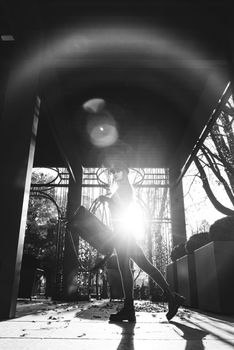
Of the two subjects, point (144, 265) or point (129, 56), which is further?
point (129, 56)

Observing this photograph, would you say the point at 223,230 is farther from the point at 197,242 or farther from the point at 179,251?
the point at 179,251

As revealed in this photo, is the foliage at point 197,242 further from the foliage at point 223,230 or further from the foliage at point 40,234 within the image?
the foliage at point 40,234

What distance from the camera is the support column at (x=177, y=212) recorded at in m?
8.09

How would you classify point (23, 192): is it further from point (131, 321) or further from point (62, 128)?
point (62, 128)

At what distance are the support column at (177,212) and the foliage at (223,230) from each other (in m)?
3.99

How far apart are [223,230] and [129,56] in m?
3.05

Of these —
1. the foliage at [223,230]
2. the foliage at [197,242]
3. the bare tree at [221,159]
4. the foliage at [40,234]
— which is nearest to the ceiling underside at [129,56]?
the bare tree at [221,159]

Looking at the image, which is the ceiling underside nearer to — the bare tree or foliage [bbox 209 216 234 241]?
the bare tree

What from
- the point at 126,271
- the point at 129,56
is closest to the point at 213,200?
the point at 129,56

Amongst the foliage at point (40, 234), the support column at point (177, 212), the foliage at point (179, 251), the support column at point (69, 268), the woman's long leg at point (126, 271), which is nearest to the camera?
the woman's long leg at point (126, 271)

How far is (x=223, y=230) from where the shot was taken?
4.08 meters

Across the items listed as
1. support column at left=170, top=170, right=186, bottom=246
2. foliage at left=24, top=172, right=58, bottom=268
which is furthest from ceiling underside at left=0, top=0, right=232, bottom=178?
foliage at left=24, top=172, right=58, bottom=268

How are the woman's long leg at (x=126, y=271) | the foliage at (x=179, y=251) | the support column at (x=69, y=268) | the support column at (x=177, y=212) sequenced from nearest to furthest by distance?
the woman's long leg at (x=126, y=271) < the foliage at (x=179, y=251) < the support column at (x=69, y=268) < the support column at (x=177, y=212)

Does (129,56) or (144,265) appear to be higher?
(129,56)
